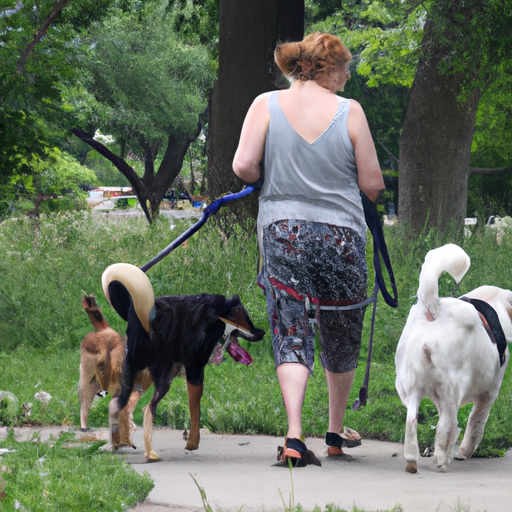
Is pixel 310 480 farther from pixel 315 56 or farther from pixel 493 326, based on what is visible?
pixel 315 56

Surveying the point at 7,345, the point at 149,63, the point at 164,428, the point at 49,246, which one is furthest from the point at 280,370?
the point at 149,63

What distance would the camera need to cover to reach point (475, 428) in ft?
16.7

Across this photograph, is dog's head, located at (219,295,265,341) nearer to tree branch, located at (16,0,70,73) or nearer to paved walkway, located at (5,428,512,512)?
paved walkway, located at (5,428,512,512)

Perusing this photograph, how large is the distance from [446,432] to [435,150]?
1078 centimetres

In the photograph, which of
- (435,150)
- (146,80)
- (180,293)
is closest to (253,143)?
(180,293)

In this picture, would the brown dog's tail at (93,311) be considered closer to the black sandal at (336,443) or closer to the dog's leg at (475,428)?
the black sandal at (336,443)

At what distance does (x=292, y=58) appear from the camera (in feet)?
16.2

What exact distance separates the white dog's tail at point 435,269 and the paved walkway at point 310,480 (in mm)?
880

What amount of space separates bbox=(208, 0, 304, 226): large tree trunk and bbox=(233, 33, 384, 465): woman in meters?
6.81

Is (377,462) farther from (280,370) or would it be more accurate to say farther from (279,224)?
(279,224)

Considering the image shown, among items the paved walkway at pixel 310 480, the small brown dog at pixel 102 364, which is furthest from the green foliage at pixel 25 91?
the small brown dog at pixel 102 364

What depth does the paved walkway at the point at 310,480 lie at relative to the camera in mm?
3688

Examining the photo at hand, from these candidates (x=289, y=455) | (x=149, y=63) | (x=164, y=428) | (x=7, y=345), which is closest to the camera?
(x=289, y=455)

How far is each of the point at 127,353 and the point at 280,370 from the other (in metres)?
0.84
